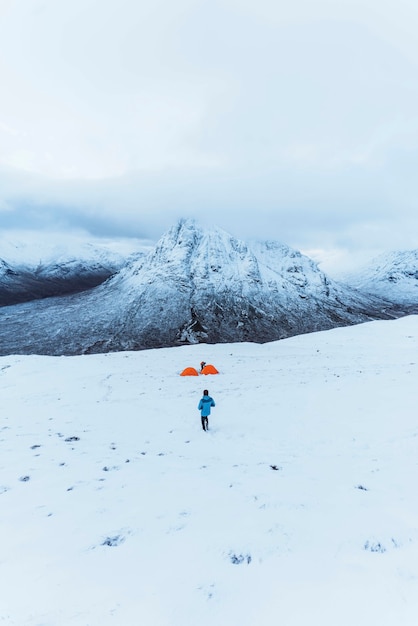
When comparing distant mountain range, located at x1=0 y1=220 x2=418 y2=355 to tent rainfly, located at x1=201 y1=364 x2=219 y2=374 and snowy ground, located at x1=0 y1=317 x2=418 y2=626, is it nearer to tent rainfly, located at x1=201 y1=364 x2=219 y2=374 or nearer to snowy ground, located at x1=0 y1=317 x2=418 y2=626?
tent rainfly, located at x1=201 y1=364 x2=219 y2=374

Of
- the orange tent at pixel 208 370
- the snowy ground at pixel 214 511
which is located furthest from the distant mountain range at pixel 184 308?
the snowy ground at pixel 214 511

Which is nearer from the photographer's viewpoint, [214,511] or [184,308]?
[214,511]

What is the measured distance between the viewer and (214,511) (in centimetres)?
749

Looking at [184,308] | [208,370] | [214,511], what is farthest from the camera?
[184,308]

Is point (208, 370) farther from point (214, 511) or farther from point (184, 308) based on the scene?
point (184, 308)

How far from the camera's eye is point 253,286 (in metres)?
170

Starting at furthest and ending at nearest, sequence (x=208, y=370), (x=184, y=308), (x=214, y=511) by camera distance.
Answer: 1. (x=184, y=308)
2. (x=208, y=370)
3. (x=214, y=511)

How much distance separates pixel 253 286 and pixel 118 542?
166535 millimetres

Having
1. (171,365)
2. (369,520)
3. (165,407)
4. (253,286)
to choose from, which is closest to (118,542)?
(369,520)

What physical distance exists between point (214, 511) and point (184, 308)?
5307 inches

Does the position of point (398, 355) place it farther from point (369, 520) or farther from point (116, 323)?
point (116, 323)

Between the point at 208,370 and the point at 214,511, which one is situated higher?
the point at 208,370

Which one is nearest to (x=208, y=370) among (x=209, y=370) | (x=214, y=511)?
(x=209, y=370)

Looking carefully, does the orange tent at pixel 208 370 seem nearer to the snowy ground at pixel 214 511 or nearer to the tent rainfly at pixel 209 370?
the tent rainfly at pixel 209 370
